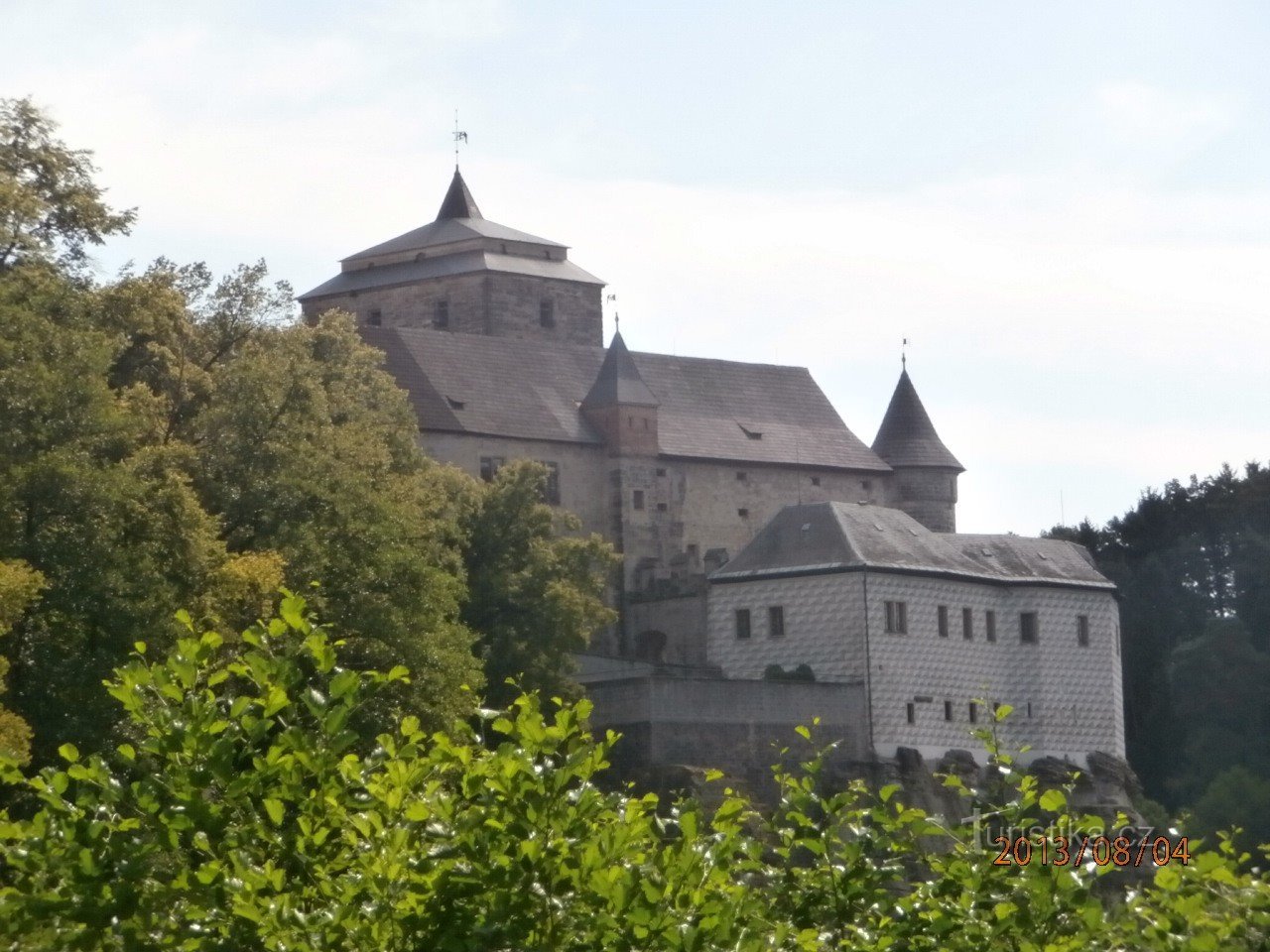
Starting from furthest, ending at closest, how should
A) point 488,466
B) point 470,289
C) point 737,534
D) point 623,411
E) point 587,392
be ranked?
point 470,289
point 587,392
point 737,534
point 623,411
point 488,466

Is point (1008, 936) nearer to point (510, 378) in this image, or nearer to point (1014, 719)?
point (1014, 719)

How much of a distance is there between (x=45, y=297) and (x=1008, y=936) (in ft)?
91.9

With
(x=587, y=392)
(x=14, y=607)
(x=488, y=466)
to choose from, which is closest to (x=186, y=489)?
(x=14, y=607)

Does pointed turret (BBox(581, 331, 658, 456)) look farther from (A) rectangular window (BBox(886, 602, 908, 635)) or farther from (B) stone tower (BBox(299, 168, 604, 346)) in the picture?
(A) rectangular window (BBox(886, 602, 908, 635))

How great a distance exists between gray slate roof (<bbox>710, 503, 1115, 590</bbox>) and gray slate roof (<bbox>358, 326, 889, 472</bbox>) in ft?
31.5

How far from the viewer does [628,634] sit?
76375 millimetres

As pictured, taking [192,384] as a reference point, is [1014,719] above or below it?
below

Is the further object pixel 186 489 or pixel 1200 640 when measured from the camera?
pixel 1200 640

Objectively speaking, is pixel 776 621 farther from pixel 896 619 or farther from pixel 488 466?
pixel 488 466

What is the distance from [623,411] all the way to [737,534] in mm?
5036

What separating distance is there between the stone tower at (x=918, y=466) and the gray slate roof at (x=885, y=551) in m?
9.45

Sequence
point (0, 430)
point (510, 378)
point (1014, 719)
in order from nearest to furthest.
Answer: point (0, 430) < point (1014, 719) < point (510, 378)

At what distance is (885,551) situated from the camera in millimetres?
71750

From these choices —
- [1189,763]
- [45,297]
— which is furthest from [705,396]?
[45,297]
